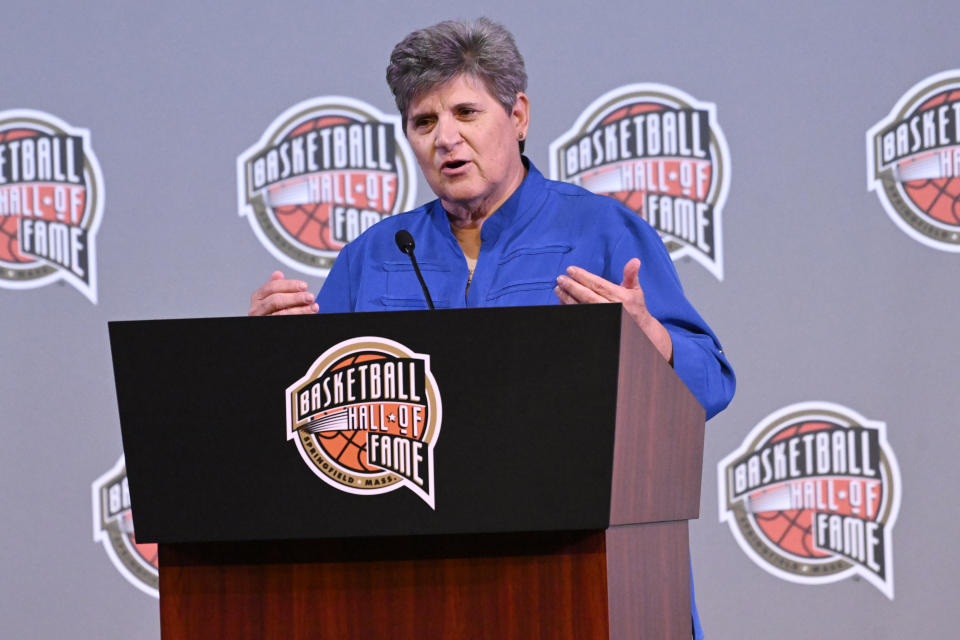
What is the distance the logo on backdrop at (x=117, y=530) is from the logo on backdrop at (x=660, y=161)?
1427mm

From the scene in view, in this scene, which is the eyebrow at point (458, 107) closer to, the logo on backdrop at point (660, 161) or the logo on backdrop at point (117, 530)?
the logo on backdrop at point (660, 161)

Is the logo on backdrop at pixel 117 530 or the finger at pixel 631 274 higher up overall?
the finger at pixel 631 274

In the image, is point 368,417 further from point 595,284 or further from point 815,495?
point 815,495

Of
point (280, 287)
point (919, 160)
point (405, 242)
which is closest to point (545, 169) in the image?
point (919, 160)

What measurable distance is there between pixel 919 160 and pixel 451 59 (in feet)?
5.19

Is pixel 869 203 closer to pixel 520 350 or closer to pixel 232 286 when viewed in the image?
pixel 232 286

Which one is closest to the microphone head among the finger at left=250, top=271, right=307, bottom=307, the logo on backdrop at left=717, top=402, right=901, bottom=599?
the finger at left=250, top=271, right=307, bottom=307

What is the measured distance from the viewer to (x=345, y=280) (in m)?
1.70

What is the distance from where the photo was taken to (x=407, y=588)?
37.3 inches

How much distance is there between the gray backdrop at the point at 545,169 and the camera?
8.58 ft

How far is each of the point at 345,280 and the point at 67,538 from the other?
154cm

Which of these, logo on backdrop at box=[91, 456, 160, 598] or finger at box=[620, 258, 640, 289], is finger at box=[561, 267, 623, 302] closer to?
finger at box=[620, 258, 640, 289]

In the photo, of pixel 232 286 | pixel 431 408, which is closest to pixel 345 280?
pixel 431 408

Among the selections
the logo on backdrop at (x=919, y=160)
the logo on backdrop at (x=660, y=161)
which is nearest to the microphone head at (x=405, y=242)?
the logo on backdrop at (x=660, y=161)
